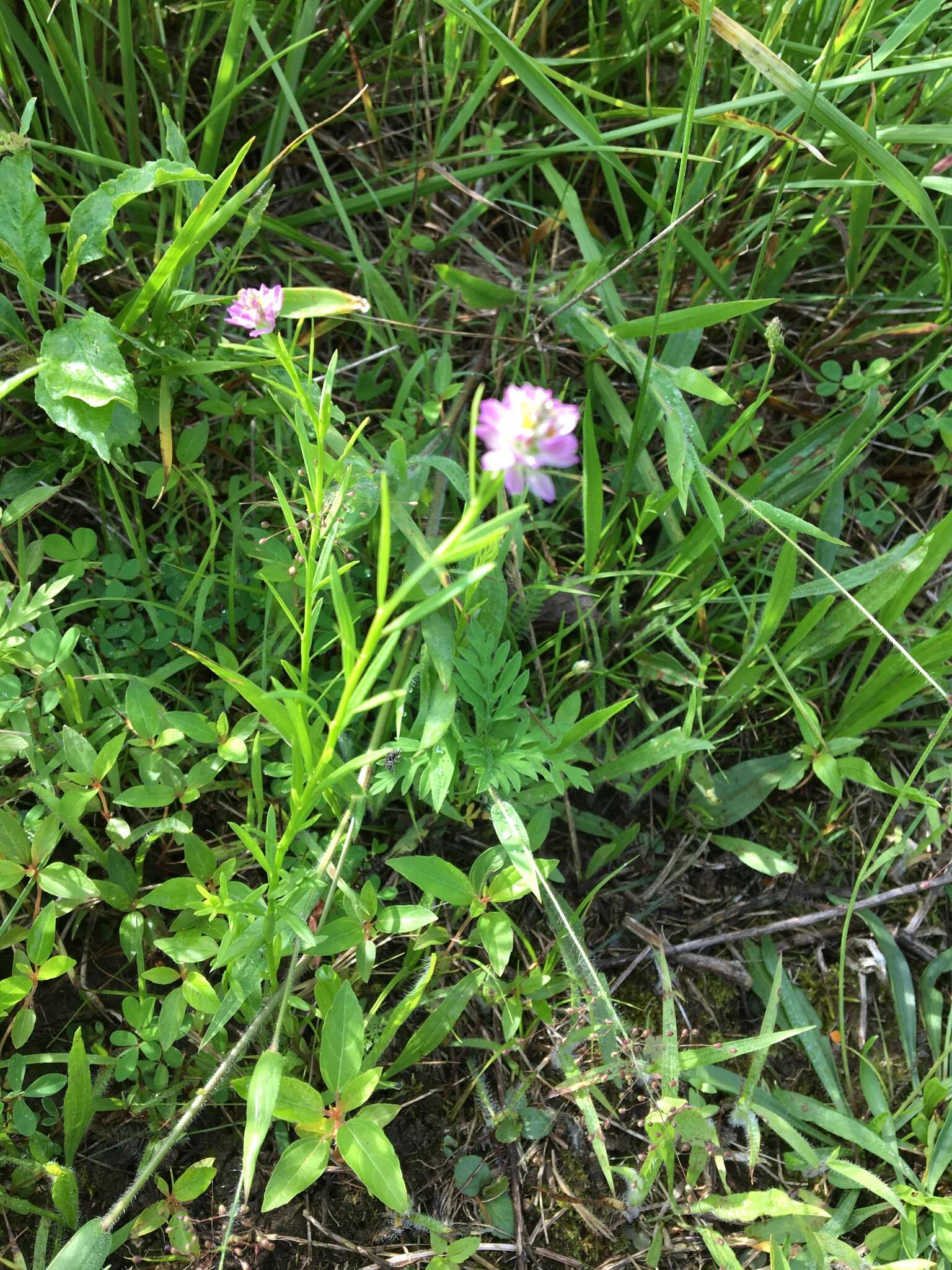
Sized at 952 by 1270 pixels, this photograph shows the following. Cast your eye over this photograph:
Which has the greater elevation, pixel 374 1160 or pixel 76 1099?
pixel 374 1160

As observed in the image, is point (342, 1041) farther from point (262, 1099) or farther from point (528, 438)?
point (528, 438)

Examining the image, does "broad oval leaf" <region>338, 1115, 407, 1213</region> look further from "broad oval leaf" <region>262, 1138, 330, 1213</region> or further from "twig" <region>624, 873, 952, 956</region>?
"twig" <region>624, 873, 952, 956</region>

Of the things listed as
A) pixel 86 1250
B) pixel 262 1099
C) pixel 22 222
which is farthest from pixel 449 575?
pixel 86 1250

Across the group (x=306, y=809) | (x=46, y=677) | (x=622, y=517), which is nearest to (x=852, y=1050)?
(x=622, y=517)

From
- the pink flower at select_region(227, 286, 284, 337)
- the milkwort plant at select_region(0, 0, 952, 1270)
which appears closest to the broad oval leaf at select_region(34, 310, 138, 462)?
the milkwort plant at select_region(0, 0, 952, 1270)

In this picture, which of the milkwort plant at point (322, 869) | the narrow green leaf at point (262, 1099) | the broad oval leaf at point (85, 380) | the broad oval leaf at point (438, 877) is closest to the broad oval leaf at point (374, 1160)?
the milkwort plant at point (322, 869)
